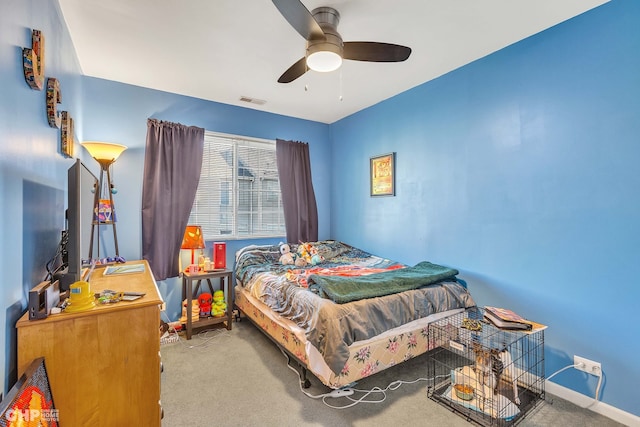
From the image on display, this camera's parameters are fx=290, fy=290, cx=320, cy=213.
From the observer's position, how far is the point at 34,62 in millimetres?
1230

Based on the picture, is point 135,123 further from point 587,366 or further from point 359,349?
point 587,366

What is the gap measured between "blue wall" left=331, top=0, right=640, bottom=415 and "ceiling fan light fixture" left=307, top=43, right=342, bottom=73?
1449mm

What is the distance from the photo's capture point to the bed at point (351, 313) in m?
1.85

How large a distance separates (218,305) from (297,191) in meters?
1.75

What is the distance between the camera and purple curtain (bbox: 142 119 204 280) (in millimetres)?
3076

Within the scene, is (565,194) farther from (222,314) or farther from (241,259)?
(222,314)

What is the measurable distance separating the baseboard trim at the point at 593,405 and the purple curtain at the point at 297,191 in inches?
114

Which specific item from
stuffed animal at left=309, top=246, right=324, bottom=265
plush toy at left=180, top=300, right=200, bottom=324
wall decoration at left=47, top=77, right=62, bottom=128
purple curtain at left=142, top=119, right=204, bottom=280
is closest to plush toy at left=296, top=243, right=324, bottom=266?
stuffed animal at left=309, top=246, right=324, bottom=265

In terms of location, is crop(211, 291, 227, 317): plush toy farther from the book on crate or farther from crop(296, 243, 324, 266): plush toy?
the book on crate

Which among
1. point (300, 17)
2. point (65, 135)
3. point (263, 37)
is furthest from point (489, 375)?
point (65, 135)

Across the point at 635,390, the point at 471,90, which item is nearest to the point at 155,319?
the point at 635,390

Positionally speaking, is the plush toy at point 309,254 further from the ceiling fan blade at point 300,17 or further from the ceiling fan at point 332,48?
the ceiling fan blade at point 300,17

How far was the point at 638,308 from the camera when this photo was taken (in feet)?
5.68

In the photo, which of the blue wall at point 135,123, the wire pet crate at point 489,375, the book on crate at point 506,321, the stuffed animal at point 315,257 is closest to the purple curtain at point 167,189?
the blue wall at point 135,123
